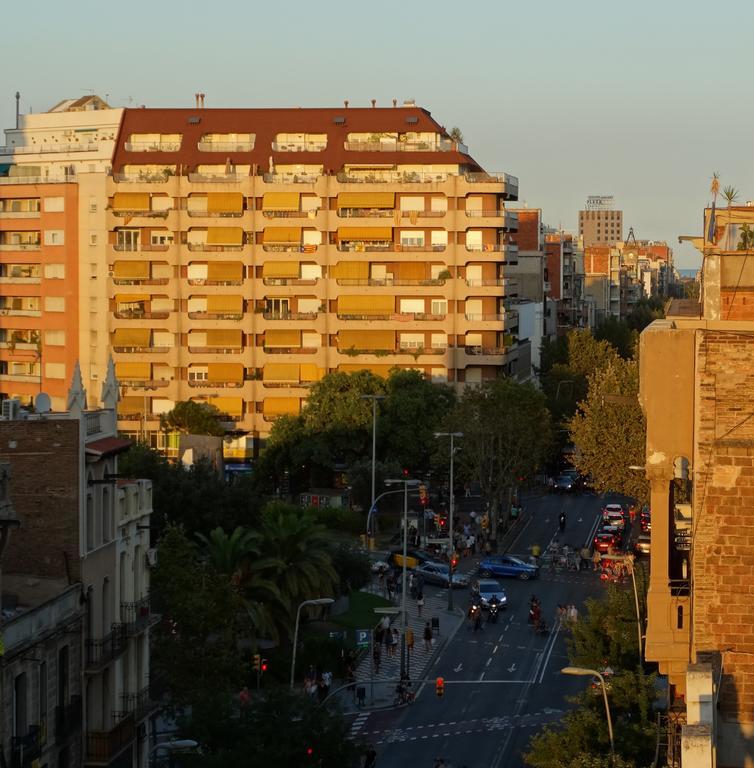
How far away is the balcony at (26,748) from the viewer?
3366cm

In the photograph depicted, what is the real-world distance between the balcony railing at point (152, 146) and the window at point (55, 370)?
13.5 meters

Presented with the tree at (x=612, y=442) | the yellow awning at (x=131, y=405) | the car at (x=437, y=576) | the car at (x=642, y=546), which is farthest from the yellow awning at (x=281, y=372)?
the car at (x=437, y=576)

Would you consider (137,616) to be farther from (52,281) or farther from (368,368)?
(52,281)

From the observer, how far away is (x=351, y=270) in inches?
4176

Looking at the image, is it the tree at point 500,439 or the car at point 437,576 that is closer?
the car at point 437,576

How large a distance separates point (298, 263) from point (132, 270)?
986cm

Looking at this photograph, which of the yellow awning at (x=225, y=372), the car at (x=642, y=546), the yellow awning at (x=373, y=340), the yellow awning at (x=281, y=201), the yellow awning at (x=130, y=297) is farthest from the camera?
the yellow awning at (x=130, y=297)

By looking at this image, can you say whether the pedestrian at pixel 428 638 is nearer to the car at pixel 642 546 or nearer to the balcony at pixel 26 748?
the car at pixel 642 546

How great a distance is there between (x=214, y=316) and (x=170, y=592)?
61.0 m

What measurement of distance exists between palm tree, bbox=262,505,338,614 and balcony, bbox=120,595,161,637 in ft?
42.9

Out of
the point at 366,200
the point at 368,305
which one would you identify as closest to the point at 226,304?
the point at 368,305

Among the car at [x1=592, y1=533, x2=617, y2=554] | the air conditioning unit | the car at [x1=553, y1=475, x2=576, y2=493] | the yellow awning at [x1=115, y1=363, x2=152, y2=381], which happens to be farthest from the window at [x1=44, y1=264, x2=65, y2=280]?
the air conditioning unit

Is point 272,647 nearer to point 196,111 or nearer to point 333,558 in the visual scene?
point 333,558

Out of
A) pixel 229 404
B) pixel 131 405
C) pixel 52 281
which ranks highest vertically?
pixel 52 281
